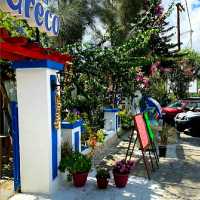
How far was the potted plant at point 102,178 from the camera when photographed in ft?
24.3

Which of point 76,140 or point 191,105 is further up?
point 191,105

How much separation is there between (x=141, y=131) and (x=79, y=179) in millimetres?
1927

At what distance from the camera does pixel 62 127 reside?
810cm

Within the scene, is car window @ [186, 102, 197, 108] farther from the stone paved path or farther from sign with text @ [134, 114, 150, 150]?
sign with text @ [134, 114, 150, 150]

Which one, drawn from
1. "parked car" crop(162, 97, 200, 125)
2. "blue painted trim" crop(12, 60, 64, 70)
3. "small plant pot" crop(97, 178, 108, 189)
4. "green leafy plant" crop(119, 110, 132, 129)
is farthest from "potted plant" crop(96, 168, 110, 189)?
"parked car" crop(162, 97, 200, 125)

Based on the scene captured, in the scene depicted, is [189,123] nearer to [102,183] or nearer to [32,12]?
[102,183]

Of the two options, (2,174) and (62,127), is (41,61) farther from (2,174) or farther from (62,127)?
(2,174)

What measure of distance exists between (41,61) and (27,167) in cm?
178

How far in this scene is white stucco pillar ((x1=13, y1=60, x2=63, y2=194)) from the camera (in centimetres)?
685

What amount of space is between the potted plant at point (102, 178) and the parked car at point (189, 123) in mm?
8695

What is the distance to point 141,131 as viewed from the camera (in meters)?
8.77

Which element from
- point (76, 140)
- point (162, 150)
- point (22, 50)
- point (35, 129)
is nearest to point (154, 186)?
point (76, 140)

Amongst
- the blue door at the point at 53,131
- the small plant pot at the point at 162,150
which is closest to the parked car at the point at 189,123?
the small plant pot at the point at 162,150

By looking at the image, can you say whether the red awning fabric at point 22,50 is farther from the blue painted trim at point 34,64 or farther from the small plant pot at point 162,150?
the small plant pot at point 162,150
